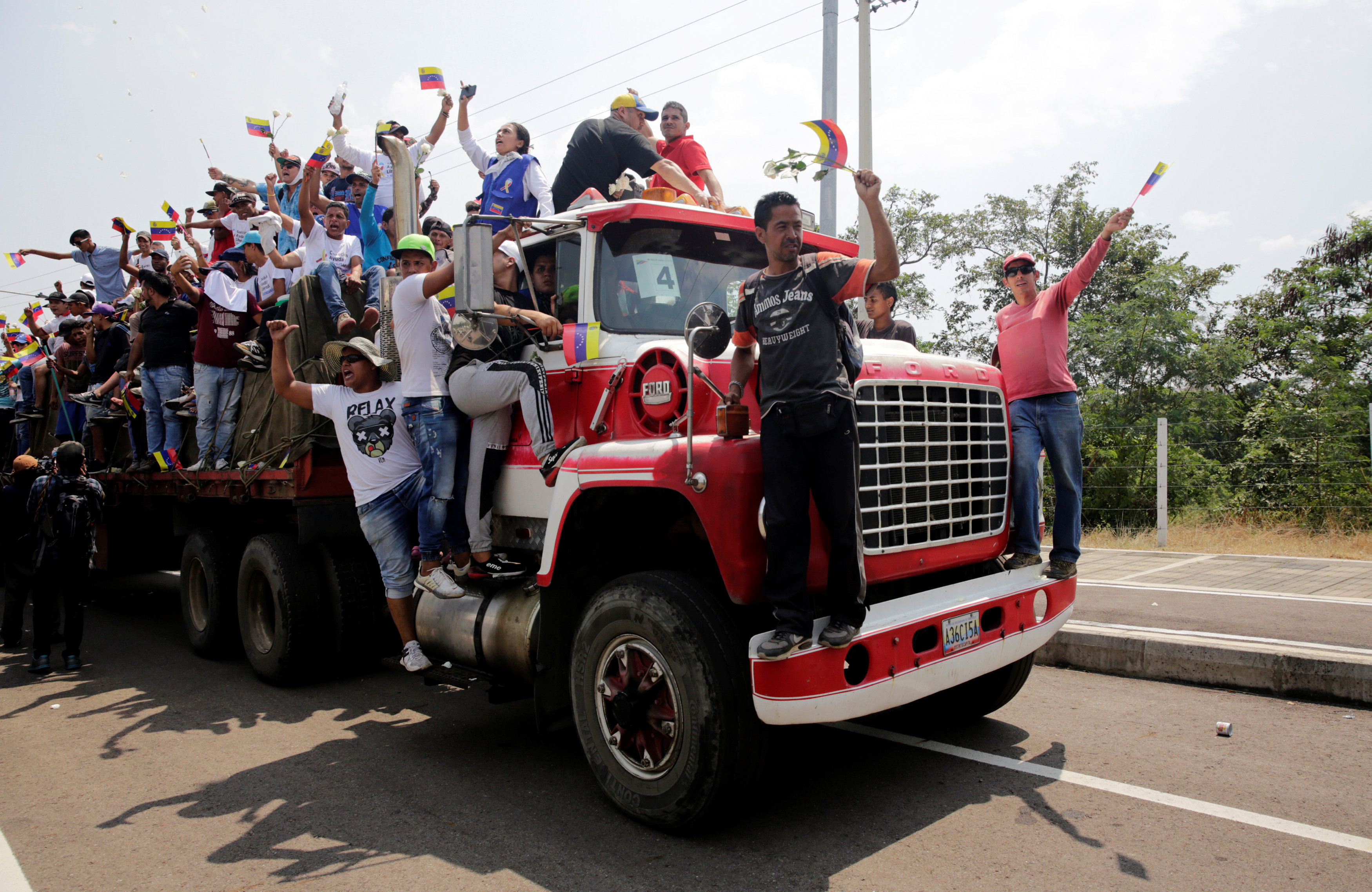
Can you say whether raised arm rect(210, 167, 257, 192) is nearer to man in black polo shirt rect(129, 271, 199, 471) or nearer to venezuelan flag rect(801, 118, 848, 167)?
man in black polo shirt rect(129, 271, 199, 471)

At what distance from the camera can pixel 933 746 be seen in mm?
4590

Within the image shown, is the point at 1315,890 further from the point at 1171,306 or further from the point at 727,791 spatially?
the point at 1171,306

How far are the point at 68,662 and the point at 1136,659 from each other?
307 inches

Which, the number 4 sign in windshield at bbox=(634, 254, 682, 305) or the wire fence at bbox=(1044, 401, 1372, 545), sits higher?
the number 4 sign in windshield at bbox=(634, 254, 682, 305)

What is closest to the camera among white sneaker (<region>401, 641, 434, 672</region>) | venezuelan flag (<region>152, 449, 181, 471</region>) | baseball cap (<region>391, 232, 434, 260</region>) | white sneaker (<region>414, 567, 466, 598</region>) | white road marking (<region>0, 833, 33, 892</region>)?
white road marking (<region>0, 833, 33, 892</region>)

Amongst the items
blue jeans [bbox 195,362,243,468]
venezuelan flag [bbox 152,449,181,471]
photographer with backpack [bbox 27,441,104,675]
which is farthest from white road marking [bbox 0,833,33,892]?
venezuelan flag [bbox 152,449,181,471]

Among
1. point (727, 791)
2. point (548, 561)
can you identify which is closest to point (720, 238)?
point (548, 561)

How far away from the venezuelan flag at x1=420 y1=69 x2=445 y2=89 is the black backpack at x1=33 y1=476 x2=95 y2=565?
14.4 feet

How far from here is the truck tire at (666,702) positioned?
3.35m

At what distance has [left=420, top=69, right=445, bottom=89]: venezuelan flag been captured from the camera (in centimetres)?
766

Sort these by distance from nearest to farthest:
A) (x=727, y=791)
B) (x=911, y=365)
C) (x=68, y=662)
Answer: (x=727, y=791) < (x=911, y=365) < (x=68, y=662)

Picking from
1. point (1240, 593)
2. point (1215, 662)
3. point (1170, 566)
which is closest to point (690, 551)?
point (1215, 662)

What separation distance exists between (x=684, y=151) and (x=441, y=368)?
8.58 feet

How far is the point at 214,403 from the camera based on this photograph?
7.39 meters
